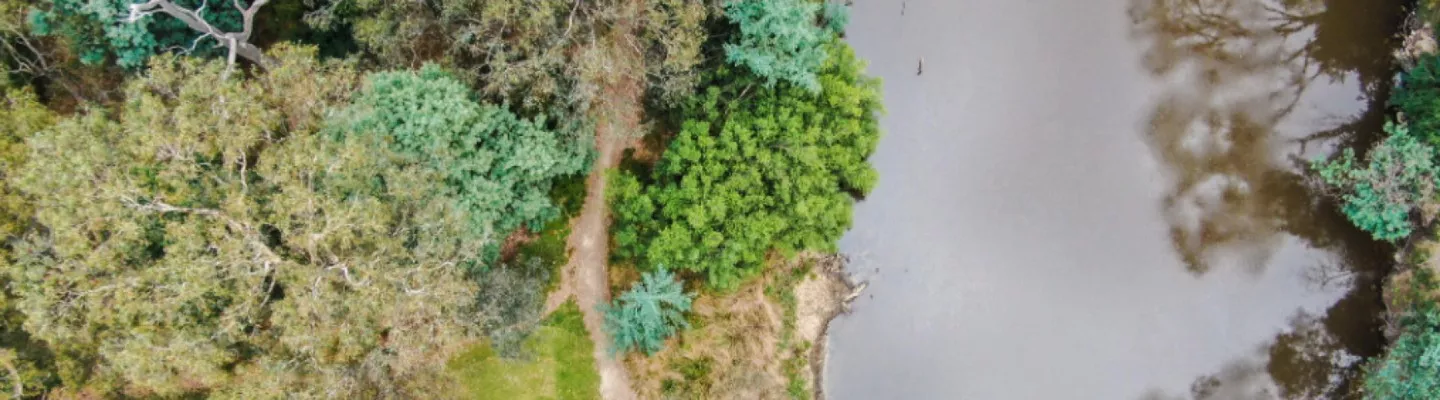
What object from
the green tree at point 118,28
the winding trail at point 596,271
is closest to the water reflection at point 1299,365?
the winding trail at point 596,271

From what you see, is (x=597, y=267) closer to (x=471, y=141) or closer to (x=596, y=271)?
(x=596, y=271)

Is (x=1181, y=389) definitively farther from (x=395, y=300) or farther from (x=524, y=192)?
(x=395, y=300)

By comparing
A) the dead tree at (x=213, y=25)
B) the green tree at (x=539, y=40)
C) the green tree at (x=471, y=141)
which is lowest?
the dead tree at (x=213, y=25)

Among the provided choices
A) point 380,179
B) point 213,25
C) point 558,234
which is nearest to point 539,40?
point 380,179

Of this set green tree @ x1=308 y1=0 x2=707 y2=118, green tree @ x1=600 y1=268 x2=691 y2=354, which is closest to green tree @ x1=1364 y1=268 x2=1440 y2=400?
green tree @ x1=600 y1=268 x2=691 y2=354

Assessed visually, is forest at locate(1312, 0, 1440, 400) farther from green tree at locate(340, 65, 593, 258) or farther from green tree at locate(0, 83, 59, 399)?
green tree at locate(0, 83, 59, 399)

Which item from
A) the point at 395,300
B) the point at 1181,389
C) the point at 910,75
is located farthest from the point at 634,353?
the point at 1181,389

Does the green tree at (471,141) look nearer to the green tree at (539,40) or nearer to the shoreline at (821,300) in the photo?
the green tree at (539,40)
